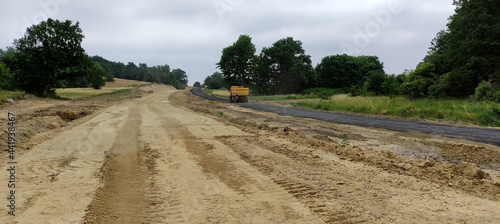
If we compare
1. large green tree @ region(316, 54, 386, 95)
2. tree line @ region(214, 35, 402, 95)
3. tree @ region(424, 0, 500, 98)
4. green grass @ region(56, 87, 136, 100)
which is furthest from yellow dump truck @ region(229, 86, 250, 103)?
large green tree @ region(316, 54, 386, 95)

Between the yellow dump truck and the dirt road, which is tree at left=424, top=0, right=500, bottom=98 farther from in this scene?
the dirt road

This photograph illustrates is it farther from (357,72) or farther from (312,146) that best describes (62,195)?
(357,72)

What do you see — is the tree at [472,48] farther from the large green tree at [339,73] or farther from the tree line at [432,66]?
the large green tree at [339,73]

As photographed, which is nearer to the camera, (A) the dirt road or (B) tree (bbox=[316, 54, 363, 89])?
(A) the dirt road

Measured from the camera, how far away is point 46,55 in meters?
34.2

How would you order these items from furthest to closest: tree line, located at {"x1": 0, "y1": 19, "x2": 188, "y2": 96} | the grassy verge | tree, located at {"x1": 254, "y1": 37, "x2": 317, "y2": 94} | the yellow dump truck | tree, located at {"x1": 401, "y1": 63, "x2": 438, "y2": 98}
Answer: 1. tree, located at {"x1": 254, "y1": 37, "x2": 317, "y2": 94}
2. the yellow dump truck
3. tree line, located at {"x1": 0, "y1": 19, "x2": 188, "y2": 96}
4. tree, located at {"x1": 401, "y1": 63, "x2": 438, "y2": 98}
5. the grassy verge

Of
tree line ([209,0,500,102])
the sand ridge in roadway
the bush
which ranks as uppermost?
tree line ([209,0,500,102])

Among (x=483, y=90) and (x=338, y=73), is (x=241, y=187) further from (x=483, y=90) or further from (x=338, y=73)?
(x=338, y=73)

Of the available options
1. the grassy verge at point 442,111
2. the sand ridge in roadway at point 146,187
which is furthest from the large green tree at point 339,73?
the sand ridge in roadway at point 146,187

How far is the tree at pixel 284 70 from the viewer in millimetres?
65438

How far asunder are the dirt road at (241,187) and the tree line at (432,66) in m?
19.7

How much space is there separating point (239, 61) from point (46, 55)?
3958 cm

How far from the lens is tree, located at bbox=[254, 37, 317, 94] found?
65438mm

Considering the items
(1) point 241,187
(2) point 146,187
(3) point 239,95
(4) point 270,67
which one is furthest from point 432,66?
(4) point 270,67
